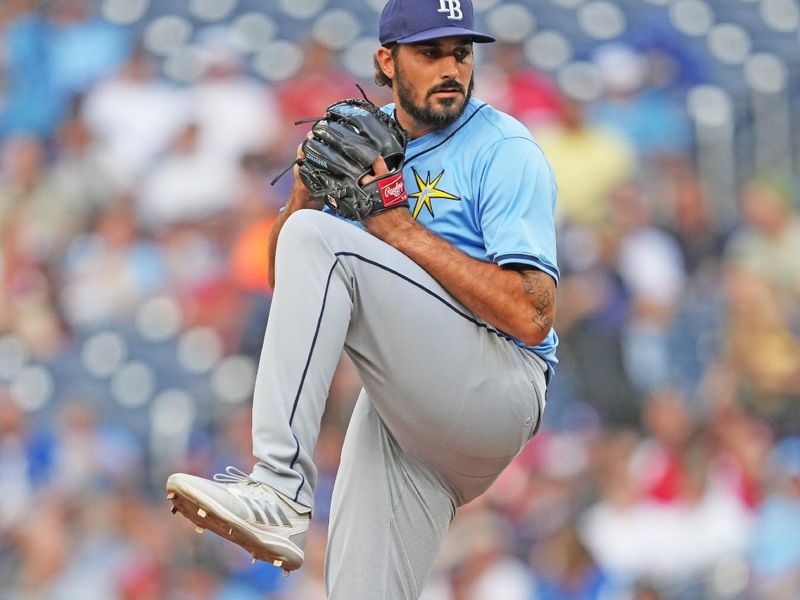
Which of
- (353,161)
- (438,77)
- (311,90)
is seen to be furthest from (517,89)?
(353,161)

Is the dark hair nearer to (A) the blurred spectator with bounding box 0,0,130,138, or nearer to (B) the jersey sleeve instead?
Answer: (B) the jersey sleeve

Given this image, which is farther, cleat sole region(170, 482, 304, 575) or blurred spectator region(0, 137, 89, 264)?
blurred spectator region(0, 137, 89, 264)

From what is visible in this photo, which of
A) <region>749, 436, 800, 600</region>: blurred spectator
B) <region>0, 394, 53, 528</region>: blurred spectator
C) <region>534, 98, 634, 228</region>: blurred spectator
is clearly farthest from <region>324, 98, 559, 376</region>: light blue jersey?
<region>0, 394, 53, 528</region>: blurred spectator

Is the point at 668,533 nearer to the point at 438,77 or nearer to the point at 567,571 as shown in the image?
the point at 567,571

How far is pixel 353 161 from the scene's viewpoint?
3.34 metres

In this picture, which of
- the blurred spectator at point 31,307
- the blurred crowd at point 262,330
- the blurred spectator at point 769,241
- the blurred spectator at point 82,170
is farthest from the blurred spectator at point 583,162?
the blurred spectator at point 31,307

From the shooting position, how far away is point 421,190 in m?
3.54

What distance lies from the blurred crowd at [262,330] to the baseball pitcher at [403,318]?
3212 mm

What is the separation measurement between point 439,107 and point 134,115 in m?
4.98

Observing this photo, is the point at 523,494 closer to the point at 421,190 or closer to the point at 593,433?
the point at 593,433

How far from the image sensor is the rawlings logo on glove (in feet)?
10.9

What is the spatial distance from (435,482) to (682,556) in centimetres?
356

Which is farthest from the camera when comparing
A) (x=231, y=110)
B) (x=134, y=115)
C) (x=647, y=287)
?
(x=134, y=115)

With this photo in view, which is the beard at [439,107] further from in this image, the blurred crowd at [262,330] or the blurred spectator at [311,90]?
the blurred spectator at [311,90]
